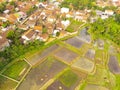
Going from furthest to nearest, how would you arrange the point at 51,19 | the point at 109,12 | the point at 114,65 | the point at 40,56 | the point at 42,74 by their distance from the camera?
the point at 109,12
the point at 51,19
the point at 40,56
the point at 114,65
the point at 42,74

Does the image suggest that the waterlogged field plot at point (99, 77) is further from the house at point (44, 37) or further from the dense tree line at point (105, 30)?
the house at point (44, 37)

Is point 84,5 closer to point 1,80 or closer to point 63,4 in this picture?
point 63,4

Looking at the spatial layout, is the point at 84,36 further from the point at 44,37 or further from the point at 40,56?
the point at 40,56

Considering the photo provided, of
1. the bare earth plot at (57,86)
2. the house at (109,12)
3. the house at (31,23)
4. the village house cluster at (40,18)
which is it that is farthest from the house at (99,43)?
the house at (31,23)

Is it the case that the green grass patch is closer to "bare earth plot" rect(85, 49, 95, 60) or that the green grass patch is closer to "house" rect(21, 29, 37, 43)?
"bare earth plot" rect(85, 49, 95, 60)

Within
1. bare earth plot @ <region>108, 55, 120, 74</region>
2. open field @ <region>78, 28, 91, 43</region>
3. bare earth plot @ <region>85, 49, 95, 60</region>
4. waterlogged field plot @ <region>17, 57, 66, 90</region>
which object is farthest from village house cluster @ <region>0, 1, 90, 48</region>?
bare earth plot @ <region>108, 55, 120, 74</region>

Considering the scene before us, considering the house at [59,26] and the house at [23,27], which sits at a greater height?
the house at [23,27]

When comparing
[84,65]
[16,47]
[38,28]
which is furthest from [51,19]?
[84,65]
